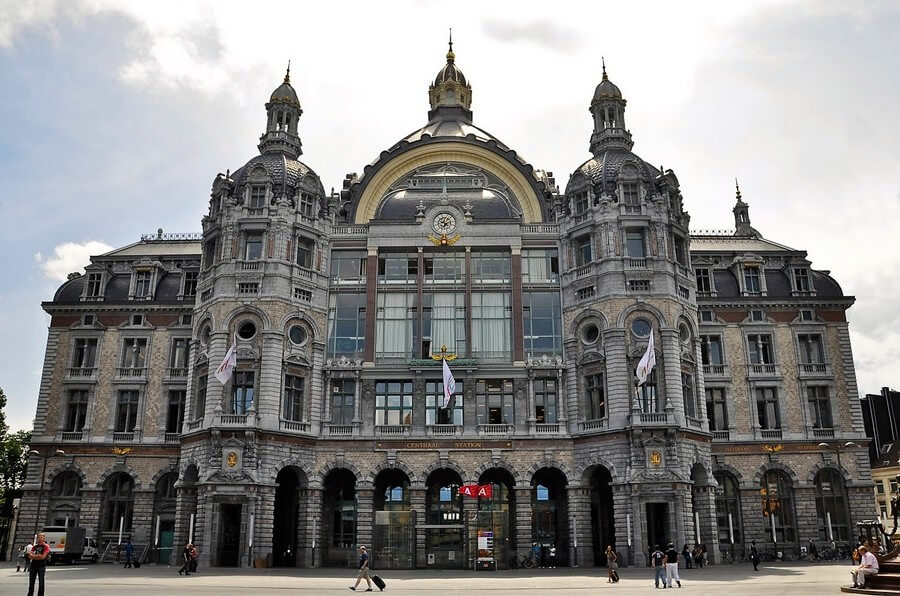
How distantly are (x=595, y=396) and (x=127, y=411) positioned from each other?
3648cm

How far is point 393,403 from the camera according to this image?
57281 mm

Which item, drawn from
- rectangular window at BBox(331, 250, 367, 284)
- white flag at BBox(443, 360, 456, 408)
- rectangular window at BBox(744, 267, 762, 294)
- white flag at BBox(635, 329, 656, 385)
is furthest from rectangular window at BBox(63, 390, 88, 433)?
rectangular window at BBox(744, 267, 762, 294)

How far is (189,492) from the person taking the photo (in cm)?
5475

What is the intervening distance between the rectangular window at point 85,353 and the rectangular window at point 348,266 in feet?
69.1

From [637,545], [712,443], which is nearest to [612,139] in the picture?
[712,443]

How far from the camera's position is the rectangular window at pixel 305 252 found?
195ft

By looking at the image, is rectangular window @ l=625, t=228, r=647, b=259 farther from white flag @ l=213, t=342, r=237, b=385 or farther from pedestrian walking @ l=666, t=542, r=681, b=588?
white flag @ l=213, t=342, r=237, b=385

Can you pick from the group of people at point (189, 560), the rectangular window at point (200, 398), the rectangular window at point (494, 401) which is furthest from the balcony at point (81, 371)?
the rectangular window at point (494, 401)

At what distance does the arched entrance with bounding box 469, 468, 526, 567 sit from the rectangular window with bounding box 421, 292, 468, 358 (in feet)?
31.5

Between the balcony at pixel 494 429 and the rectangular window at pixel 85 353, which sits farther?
the rectangular window at pixel 85 353

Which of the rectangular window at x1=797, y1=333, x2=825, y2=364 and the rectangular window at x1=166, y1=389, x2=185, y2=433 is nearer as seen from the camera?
the rectangular window at x1=166, y1=389, x2=185, y2=433

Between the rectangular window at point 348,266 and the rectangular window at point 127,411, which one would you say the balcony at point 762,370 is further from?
the rectangular window at point 127,411

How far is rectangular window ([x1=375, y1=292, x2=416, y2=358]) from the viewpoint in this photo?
→ 191ft

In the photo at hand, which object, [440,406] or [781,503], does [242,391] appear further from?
[781,503]
